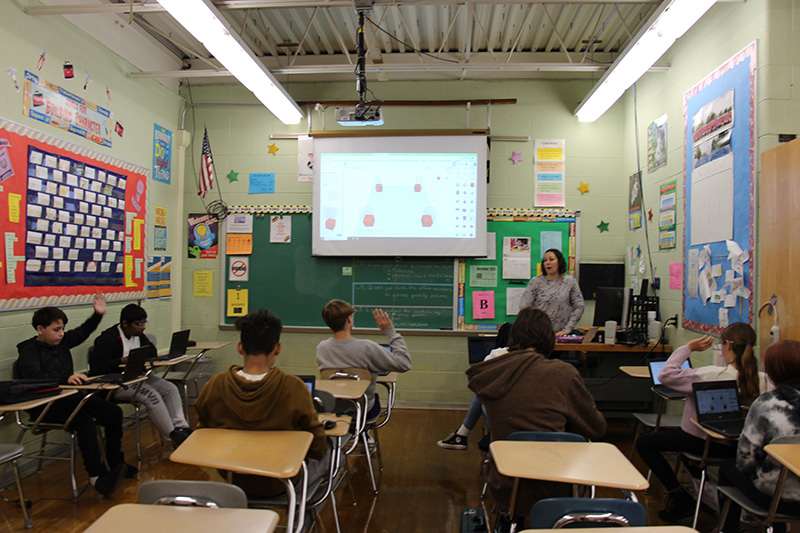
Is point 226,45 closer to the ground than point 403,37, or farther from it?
closer to the ground

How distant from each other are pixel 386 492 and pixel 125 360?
6.95ft

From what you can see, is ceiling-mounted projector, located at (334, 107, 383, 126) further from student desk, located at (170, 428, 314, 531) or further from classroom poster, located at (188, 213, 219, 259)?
student desk, located at (170, 428, 314, 531)

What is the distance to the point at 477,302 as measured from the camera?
5348mm

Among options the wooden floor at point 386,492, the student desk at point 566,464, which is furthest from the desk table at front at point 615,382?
the student desk at point 566,464

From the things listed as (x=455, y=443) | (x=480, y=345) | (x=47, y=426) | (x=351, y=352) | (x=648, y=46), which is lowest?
(x=455, y=443)

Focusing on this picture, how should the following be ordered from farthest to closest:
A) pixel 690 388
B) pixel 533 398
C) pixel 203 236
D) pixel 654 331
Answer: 1. pixel 203 236
2. pixel 654 331
3. pixel 690 388
4. pixel 533 398

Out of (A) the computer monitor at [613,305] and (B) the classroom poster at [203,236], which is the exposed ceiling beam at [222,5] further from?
(B) the classroom poster at [203,236]

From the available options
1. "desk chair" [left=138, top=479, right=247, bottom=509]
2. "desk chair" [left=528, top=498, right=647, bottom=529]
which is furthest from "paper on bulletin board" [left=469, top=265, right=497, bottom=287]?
"desk chair" [left=138, top=479, right=247, bottom=509]

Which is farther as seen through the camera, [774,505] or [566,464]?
[774,505]

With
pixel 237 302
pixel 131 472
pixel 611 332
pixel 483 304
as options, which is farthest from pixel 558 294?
pixel 131 472

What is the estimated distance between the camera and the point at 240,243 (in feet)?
18.2

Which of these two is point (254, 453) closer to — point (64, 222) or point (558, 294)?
point (64, 222)

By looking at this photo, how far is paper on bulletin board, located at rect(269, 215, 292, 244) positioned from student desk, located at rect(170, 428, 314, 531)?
3797mm

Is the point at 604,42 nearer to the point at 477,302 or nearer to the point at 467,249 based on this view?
the point at 467,249
